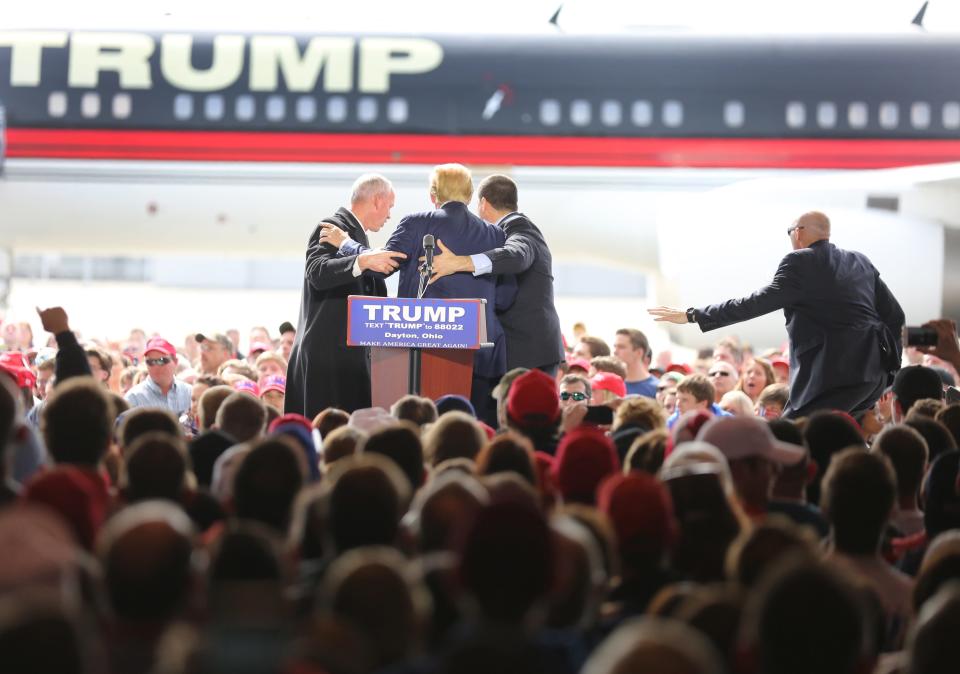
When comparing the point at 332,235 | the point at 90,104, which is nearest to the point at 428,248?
the point at 332,235

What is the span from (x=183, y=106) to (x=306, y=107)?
4.26ft

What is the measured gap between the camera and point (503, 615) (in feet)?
8.07

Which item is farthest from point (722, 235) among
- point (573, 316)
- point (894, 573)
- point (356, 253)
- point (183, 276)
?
point (183, 276)

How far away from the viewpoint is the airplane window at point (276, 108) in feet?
47.3

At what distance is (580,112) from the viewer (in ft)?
47.6

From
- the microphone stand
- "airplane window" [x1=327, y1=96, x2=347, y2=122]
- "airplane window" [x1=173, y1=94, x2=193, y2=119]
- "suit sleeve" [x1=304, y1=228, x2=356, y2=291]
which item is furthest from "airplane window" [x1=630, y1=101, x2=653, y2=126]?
the microphone stand

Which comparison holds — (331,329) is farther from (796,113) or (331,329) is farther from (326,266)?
(796,113)

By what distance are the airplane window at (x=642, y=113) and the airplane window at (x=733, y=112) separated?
80 cm

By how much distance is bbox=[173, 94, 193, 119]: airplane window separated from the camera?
14.4m

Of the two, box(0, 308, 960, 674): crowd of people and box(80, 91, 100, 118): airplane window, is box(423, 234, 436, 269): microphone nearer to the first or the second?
box(0, 308, 960, 674): crowd of people

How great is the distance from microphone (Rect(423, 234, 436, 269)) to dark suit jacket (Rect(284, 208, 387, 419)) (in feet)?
1.55

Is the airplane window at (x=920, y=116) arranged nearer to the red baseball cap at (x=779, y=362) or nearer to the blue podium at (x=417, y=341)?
the red baseball cap at (x=779, y=362)

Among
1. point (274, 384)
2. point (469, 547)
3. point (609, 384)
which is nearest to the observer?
point (469, 547)

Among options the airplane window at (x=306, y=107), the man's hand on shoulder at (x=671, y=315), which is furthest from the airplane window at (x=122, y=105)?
the man's hand on shoulder at (x=671, y=315)
